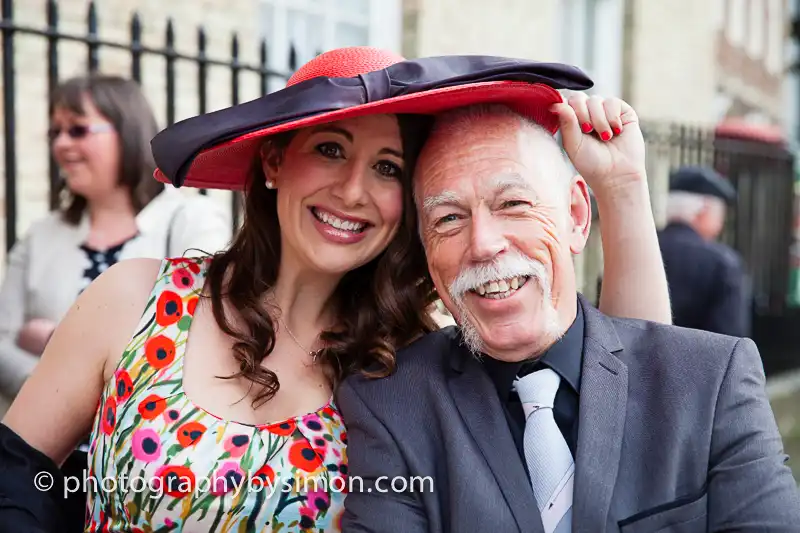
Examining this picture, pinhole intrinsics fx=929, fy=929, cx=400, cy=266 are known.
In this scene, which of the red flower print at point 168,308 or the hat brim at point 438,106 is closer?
the hat brim at point 438,106

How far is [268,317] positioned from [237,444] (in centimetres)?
40

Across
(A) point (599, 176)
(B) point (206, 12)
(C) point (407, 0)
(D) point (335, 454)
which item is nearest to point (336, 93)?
(A) point (599, 176)

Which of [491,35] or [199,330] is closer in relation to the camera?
[199,330]

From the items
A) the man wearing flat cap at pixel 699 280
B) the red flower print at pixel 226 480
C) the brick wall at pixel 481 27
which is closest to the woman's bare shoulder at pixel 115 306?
the red flower print at pixel 226 480

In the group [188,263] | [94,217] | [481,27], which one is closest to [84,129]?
[94,217]

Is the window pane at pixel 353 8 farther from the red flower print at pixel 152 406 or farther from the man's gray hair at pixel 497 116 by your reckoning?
the red flower print at pixel 152 406

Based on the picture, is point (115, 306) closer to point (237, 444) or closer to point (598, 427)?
point (237, 444)

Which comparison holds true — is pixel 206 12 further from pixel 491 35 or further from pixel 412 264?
pixel 412 264

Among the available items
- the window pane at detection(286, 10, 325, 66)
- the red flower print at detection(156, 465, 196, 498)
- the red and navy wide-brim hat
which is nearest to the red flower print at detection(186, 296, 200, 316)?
the red and navy wide-brim hat

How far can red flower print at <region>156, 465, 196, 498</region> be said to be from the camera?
7.50 ft

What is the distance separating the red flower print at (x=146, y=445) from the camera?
2.31m

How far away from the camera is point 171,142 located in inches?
93.1

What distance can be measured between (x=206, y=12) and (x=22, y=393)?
469cm

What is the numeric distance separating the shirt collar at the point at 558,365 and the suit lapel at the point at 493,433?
33mm
